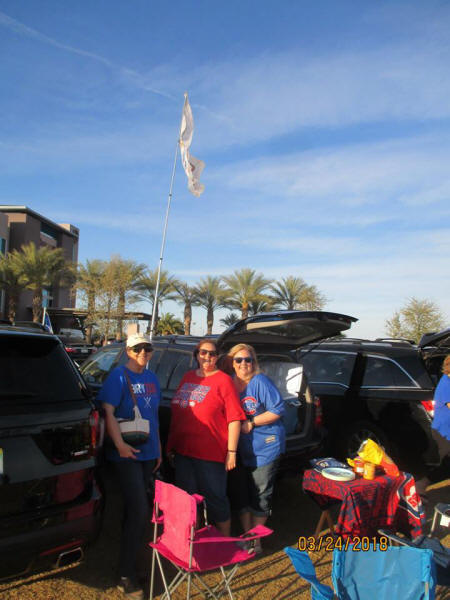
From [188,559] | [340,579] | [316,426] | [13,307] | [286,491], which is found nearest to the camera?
[340,579]

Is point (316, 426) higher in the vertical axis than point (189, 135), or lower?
lower

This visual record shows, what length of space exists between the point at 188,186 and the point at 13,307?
2822 centimetres

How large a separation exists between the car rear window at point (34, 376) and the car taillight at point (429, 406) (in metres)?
3.97

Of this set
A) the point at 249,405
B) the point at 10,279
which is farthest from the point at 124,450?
the point at 10,279

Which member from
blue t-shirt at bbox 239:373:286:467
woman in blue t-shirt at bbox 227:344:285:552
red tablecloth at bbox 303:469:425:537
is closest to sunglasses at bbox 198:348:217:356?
woman in blue t-shirt at bbox 227:344:285:552

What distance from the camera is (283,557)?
3877 mm

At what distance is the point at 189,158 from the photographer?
1338cm

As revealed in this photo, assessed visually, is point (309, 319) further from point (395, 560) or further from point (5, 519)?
point (5, 519)

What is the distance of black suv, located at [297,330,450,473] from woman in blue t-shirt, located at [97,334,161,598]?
8.07ft

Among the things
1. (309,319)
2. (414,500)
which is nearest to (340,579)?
(414,500)

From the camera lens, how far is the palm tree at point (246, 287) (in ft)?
101

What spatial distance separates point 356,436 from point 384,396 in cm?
58

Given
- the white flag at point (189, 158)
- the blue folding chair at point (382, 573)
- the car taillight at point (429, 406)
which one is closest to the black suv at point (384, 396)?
the car taillight at point (429, 406)

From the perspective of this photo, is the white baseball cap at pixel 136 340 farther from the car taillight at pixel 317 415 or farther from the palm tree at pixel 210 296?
the palm tree at pixel 210 296
